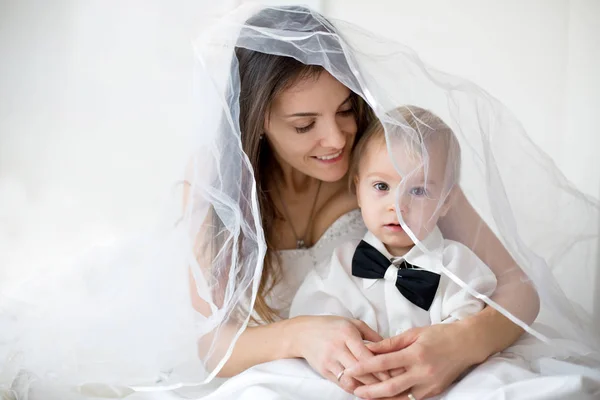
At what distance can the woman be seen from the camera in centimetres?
147

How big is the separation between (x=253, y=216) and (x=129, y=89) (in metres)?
1.37

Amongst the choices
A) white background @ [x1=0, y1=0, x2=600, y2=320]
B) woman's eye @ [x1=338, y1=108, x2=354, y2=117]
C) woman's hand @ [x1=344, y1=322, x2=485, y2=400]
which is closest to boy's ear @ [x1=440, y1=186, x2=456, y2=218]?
woman's hand @ [x1=344, y1=322, x2=485, y2=400]

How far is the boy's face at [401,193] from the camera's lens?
59.5 inches

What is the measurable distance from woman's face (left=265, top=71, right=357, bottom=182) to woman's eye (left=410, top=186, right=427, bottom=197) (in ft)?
0.94

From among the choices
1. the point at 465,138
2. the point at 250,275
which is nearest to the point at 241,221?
the point at 250,275

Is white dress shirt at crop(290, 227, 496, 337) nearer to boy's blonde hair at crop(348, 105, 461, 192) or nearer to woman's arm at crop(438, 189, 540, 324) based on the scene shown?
woman's arm at crop(438, 189, 540, 324)

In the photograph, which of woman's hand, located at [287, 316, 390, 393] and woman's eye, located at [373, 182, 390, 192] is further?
woman's eye, located at [373, 182, 390, 192]

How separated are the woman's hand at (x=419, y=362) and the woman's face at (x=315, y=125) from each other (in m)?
0.52

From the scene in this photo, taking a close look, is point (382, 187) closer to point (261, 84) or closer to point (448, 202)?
point (448, 202)

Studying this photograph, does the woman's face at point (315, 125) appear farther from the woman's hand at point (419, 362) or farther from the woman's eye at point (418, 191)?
the woman's hand at point (419, 362)

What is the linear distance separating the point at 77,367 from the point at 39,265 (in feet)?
3.02

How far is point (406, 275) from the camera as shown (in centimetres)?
168

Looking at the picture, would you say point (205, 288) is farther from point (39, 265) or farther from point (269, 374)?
point (39, 265)

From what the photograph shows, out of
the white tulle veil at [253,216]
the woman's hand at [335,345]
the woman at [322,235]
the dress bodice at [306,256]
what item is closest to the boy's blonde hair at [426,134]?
the white tulle veil at [253,216]
